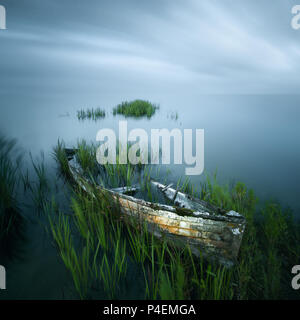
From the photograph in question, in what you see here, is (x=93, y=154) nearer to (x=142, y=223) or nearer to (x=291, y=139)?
(x=142, y=223)

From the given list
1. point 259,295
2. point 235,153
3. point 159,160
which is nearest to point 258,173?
point 235,153

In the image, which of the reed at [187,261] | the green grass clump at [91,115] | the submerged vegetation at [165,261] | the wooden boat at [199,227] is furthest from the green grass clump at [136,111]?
the wooden boat at [199,227]

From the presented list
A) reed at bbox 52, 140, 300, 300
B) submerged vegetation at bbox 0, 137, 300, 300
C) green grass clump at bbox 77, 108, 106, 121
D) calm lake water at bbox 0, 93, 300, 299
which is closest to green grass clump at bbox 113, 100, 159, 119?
calm lake water at bbox 0, 93, 300, 299

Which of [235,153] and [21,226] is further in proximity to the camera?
[235,153]

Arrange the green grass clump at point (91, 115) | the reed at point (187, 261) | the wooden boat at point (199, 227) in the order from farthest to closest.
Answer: the green grass clump at point (91, 115)
the wooden boat at point (199, 227)
the reed at point (187, 261)

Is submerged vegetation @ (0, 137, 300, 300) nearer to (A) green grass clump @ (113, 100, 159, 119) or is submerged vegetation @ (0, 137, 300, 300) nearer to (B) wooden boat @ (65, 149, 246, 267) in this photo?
(B) wooden boat @ (65, 149, 246, 267)

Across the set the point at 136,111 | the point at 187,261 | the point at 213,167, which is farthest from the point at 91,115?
the point at 187,261

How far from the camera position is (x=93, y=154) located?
7449mm

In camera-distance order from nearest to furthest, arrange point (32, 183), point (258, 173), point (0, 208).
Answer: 1. point (0, 208)
2. point (32, 183)
3. point (258, 173)

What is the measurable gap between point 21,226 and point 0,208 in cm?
67

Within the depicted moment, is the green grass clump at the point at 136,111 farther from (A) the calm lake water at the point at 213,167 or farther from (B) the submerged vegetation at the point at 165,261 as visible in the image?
(B) the submerged vegetation at the point at 165,261

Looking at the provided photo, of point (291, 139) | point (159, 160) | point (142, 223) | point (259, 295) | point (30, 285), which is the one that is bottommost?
point (30, 285)

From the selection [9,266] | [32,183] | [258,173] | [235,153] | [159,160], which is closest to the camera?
[9,266]
